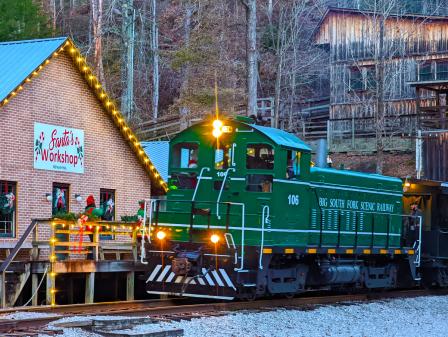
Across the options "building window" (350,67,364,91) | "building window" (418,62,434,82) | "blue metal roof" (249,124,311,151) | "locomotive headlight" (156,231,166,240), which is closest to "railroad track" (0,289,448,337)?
"locomotive headlight" (156,231,166,240)

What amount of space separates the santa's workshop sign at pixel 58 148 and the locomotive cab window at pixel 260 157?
7.94 metres

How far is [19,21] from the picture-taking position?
40406 millimetres

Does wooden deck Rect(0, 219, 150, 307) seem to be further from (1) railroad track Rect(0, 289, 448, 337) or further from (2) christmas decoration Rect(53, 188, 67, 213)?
(2) christmas decoration Rect(53, 188, 67, 213)

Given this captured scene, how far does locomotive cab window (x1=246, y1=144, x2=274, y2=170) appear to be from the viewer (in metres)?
18.8

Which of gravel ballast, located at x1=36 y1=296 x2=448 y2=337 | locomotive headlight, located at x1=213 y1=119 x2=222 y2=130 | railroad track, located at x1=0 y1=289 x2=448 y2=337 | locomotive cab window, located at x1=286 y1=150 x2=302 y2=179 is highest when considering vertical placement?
locomotive headlight, located at x1=213 y1=119 x2=222 y2=130

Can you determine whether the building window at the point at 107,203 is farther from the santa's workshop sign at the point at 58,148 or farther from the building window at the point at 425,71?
the building window at the point at 425,71

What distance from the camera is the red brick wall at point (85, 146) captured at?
78.3 feet

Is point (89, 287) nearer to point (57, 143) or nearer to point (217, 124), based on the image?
point (217, 124)

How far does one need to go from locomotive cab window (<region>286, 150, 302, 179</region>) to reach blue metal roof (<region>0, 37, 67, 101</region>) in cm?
807

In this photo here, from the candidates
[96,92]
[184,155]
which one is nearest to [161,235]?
[184,155]

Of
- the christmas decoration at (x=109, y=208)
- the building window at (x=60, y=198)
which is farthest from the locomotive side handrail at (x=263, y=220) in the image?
the christmas decoration at (x=109, y=208)

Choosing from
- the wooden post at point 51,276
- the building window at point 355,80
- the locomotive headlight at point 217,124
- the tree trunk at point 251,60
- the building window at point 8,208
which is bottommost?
the wooden post at point 51,276

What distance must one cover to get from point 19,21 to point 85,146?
15939 mm

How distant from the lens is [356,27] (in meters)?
54.1
